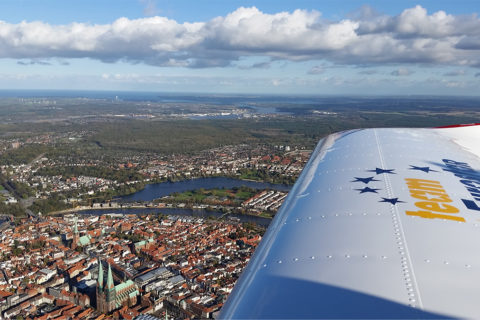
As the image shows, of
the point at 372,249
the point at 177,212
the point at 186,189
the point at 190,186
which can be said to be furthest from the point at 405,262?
the point at 190,186

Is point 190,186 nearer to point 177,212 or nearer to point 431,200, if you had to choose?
point 177,212

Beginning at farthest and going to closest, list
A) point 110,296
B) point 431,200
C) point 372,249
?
point 110,296
point 431,200
point 372,249

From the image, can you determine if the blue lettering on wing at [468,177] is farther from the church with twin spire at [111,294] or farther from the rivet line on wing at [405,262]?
the church with twin spire at [111,294]

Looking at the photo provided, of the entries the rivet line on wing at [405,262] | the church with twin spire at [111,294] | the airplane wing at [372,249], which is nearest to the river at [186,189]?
the church with twin spire at [111,294]

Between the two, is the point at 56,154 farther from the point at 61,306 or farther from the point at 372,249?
the point at 372,249

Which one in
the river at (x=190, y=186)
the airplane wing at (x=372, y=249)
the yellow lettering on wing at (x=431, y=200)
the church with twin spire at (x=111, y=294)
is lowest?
the river at (x=190, y=186)

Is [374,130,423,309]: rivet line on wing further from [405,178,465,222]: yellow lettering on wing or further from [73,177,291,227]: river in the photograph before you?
[73,177,291,227]: river

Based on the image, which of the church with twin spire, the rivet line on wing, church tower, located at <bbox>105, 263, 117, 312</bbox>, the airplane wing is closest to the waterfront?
the church with twin spire
